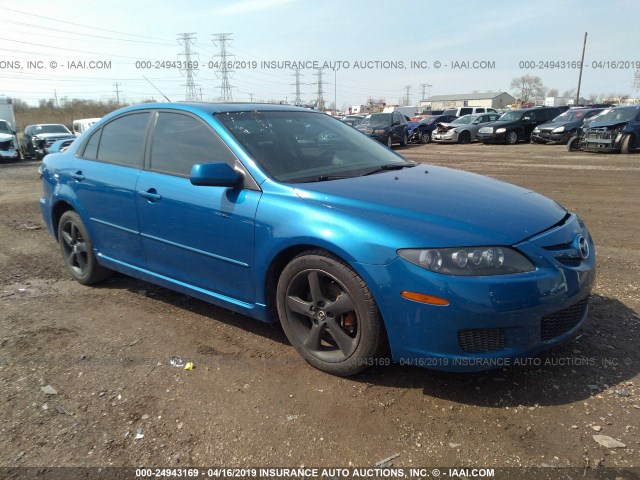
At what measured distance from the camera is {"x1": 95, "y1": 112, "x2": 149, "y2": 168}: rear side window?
3916 mm

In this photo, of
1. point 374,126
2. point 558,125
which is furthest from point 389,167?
point 558,125

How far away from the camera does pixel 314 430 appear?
2473 millimetres

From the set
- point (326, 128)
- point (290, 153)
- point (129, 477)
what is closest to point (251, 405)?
point (129, 477)

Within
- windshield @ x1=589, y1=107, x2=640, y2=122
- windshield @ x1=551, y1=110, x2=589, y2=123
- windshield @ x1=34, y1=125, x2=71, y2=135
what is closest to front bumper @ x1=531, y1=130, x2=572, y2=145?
windshield @ x1=551, y1=110, x2=589, y2=123

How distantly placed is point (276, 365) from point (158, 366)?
2.49 feet

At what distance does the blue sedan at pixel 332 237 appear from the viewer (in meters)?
2.48

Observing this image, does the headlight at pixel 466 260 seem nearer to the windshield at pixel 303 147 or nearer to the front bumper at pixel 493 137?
the windshield at pixel 303 147

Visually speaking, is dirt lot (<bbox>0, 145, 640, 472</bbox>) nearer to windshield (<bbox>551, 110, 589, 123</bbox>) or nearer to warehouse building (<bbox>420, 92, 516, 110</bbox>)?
windshield (<bbox>551, 110, 589, 123</bbox>)

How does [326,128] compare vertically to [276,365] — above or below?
above

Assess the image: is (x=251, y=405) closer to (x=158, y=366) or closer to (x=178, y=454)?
(x=178, y=454)

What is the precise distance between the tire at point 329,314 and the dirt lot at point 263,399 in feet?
0.51

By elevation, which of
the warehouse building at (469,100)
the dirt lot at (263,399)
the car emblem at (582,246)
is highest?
the warehouse building at (469,100)

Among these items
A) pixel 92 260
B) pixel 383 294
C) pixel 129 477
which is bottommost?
pixel 129 477

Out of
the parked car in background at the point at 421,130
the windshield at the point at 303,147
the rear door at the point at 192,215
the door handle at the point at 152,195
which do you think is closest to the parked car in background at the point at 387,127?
the parked car in background at the point at 421,130
